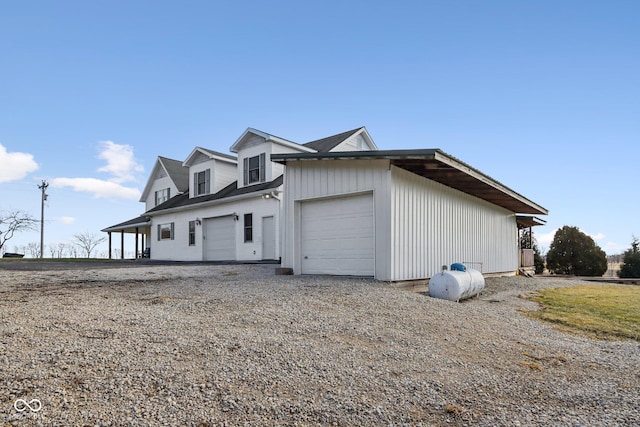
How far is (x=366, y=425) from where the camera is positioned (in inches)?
106

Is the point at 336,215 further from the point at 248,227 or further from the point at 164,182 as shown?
the point at 164,182

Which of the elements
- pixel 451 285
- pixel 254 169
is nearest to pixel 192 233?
pixel 254 169

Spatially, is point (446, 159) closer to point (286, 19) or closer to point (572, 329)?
point (572, 329)

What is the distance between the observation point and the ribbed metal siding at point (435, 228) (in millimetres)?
9281

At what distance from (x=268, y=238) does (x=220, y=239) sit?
154 inches

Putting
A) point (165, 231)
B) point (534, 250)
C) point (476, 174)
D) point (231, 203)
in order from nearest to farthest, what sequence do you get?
point (476, 174) < point (231, 203) < point (165, 231) < point (534, 250)

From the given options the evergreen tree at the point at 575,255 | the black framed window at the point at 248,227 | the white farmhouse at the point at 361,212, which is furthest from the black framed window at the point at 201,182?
the evergreen tree at the point at 575,255

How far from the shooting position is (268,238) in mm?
17031

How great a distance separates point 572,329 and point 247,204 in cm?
1381

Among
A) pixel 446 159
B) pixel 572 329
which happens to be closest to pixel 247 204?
pixel 446 159

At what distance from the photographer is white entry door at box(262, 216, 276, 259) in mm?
16781

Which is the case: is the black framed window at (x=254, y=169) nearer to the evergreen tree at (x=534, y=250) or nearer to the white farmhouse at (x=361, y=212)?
the white farmhouse at (x=361, y=212)

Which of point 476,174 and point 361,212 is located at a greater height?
point 476,174

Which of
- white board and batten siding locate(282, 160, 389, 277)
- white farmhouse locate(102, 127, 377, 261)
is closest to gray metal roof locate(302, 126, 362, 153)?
white farmhouse locate(102, 127, 377, 261)
